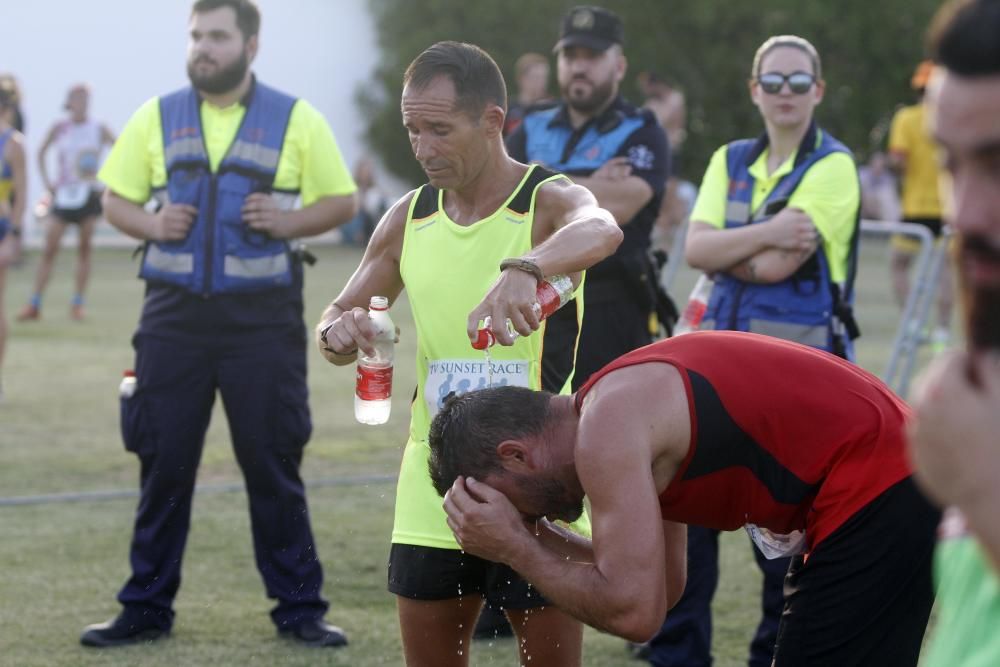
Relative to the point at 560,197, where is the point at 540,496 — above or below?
below

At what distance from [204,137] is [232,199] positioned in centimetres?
27

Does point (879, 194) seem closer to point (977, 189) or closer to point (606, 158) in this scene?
point (606, 158)

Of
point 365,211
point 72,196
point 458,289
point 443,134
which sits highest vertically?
point 443,134

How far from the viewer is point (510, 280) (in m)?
3.69

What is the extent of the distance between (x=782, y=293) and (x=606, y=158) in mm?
1079

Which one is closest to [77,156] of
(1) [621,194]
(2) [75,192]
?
(2) [75,192]

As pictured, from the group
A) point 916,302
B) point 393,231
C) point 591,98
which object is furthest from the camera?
point 916,302

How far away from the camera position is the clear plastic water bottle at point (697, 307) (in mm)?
5715

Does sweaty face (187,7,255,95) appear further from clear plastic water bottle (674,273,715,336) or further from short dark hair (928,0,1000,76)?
short dark hair (928,0,1000,76)

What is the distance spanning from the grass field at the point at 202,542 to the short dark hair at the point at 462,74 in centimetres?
230

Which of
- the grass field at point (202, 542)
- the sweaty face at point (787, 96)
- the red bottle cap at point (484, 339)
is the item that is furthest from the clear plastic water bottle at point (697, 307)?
the red bottle cap at point (484, 339)

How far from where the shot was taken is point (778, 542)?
3.50 meters

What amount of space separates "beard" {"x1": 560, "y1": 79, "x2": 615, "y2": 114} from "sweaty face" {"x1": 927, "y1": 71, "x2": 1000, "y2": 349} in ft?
14.9

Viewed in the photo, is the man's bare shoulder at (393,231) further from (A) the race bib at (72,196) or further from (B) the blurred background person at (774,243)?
(A) the race bib at (72,196)
